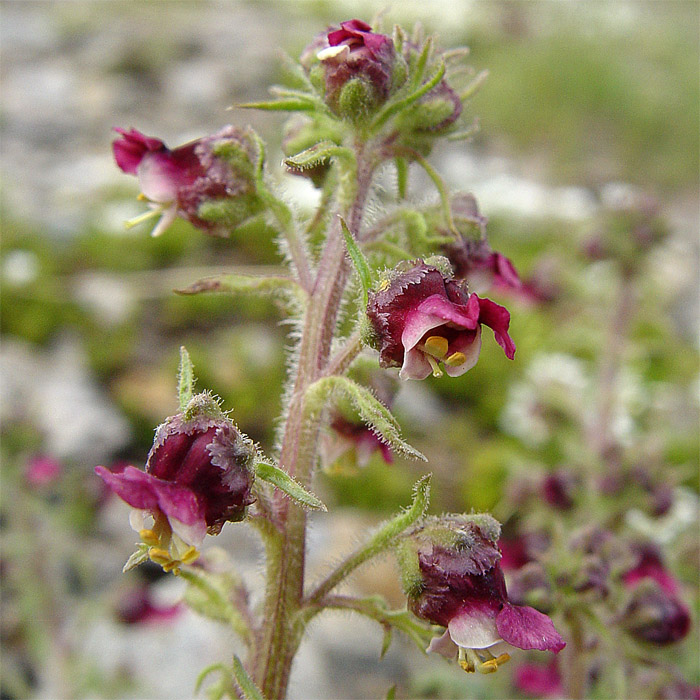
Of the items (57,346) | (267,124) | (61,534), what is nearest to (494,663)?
(61,534)

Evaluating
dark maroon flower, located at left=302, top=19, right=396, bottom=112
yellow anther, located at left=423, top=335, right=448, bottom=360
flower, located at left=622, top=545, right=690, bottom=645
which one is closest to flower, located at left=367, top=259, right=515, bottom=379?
yellow anther, located at left=423, top=335, right=448, bottom=360

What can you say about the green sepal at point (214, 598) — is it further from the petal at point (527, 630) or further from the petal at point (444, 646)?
the petal at point (527, 630)

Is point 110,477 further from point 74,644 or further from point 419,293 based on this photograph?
point 74,644

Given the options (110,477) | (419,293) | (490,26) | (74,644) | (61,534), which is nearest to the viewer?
(110,477)

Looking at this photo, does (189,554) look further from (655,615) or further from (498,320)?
(655,615)

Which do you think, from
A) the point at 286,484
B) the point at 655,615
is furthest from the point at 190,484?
the point at 655,615

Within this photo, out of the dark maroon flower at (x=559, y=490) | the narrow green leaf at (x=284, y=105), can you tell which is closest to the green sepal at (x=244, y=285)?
the narrow green leaf at (x=284, y=105)

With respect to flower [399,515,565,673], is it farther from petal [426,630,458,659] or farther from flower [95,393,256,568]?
flower [95,393,256,568]
